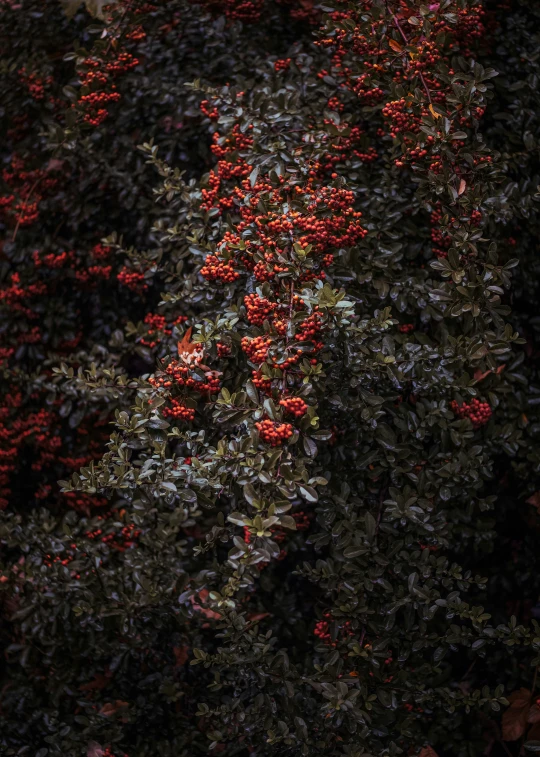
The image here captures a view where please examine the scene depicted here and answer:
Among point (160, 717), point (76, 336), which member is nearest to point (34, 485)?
point (76, 336)

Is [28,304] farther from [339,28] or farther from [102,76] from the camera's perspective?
[339,28]

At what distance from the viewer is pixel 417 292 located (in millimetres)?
1948

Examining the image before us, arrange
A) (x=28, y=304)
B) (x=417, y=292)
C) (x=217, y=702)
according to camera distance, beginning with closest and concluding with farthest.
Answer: (x=417, y=292) < (x=217, y=702) < (x=28, y=304)

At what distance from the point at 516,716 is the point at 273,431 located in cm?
142

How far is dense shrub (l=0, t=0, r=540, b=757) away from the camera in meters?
1.65

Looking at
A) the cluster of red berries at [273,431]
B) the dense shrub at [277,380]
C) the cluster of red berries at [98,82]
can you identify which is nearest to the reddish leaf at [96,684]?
the dense shrub at [277,380]

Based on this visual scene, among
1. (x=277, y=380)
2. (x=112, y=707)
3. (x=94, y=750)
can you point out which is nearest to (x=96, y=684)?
(x=112, y=707)

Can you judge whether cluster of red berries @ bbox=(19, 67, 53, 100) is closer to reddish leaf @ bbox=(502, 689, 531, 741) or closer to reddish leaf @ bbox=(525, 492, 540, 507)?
reddish leaf @ bbox=(525, 492, 540, 507)

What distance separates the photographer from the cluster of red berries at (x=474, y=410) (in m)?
1.90

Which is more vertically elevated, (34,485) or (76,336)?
(76,336)

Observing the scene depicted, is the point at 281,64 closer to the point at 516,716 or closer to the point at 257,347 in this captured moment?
the point at 257,347

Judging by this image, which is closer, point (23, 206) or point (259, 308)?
point (259, 308)

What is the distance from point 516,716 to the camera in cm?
215

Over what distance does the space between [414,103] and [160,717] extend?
2.01 m
